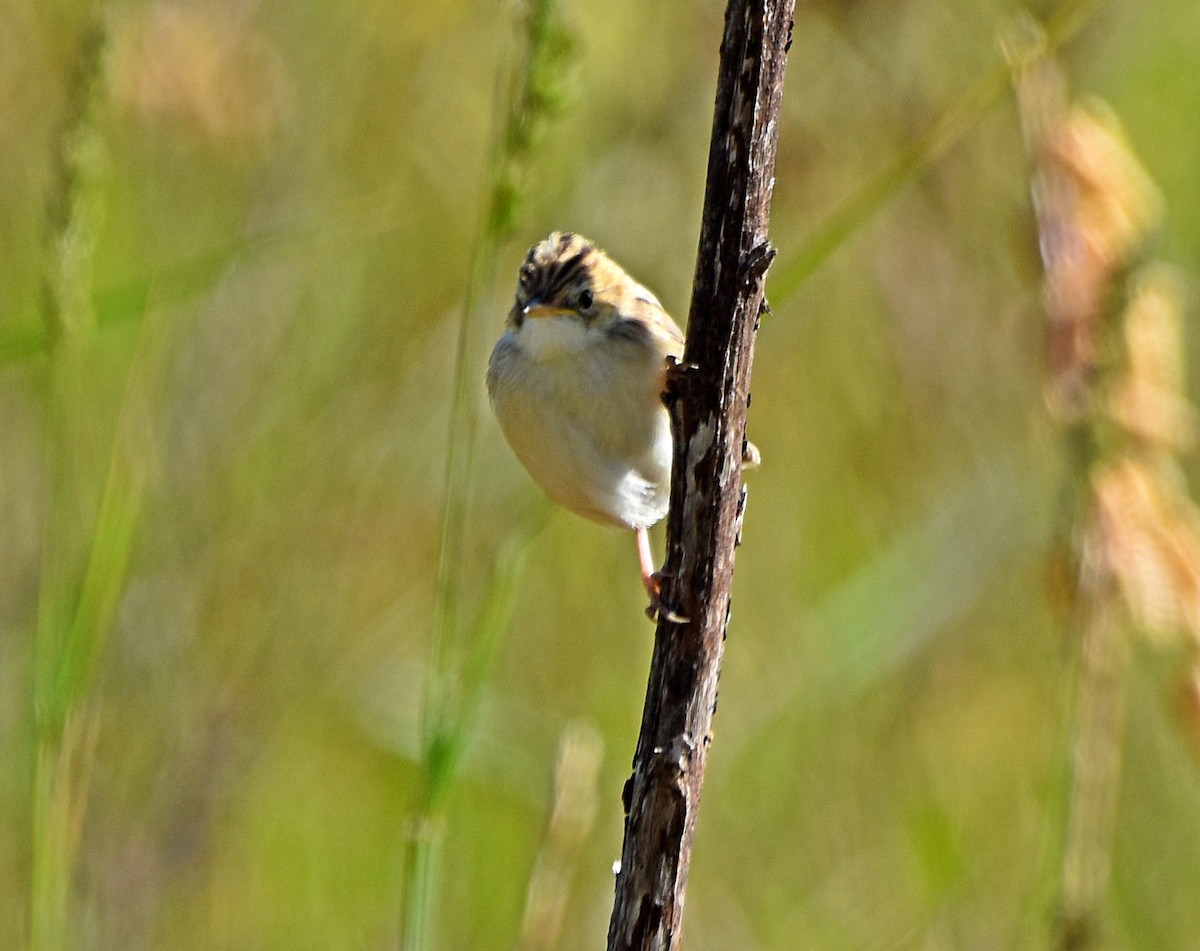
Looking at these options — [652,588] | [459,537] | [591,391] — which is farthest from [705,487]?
[591,391]

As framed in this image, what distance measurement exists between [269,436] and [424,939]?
2.91m

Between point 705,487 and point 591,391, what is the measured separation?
1.62 m

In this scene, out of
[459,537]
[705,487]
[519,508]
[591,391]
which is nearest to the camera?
[705,487]

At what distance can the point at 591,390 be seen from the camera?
152 inches

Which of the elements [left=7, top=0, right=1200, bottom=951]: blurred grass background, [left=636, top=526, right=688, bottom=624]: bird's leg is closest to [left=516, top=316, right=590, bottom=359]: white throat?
[left=636, top=526, right=688, bottom=624]: bird's leg

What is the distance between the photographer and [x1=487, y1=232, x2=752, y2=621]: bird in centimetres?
384

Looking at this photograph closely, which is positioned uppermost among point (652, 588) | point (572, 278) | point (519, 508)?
point (572, 278)

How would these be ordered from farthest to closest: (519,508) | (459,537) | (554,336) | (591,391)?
1. (519,508)
2. (554,336)
3. (591,391)
4. (459,537)

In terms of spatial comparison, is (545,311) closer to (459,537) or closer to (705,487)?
(459,537)

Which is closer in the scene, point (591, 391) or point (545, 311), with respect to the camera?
point (591, 391)

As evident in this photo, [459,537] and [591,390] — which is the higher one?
[591,390]

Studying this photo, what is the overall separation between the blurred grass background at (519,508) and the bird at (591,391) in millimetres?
742

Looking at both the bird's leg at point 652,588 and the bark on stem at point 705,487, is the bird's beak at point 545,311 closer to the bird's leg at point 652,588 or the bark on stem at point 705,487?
the bird's leg at point 652,588

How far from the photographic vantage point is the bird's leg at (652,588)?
89.4 inches
